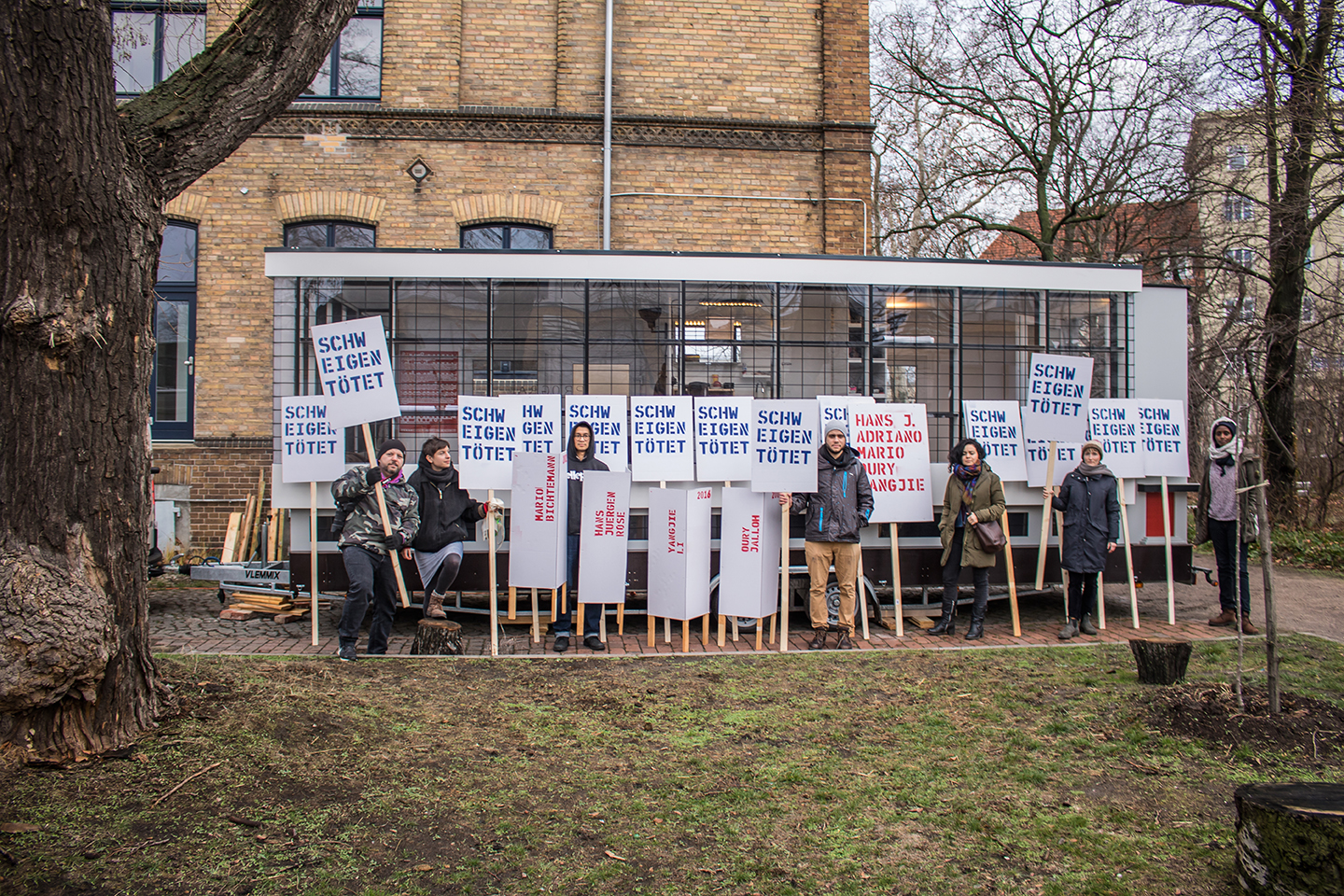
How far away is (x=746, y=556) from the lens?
7.81m

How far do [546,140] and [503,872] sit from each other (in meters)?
12.5

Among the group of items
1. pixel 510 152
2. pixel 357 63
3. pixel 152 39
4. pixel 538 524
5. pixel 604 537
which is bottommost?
pixel 604 537

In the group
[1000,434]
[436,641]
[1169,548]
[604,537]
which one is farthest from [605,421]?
[1169,548]

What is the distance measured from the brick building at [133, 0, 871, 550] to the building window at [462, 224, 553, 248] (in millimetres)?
30

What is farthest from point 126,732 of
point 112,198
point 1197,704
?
point 1197,704

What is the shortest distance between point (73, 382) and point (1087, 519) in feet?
25.7

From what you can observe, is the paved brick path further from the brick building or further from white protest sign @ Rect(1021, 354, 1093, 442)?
the brick building

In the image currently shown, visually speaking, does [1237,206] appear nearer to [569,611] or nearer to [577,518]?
[577,518]

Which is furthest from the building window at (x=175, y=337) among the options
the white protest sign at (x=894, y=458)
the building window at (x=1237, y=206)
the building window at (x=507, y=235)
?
the building window at (x=1237, y=206)

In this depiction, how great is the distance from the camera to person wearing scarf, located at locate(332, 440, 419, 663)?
23.9 feet

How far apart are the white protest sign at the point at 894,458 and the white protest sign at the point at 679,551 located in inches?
69.5

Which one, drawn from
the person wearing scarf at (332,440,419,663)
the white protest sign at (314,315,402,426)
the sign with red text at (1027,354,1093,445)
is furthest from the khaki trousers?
the white protest sign at (314,315,402,426)

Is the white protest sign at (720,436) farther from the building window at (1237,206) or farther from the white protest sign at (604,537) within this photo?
the building window at (1237,206)

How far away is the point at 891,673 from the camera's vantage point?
22.4 ft
